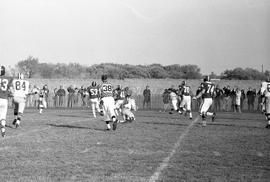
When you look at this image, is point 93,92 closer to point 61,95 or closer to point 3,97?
point 3,97

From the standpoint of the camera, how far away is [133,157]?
10000 millimetres

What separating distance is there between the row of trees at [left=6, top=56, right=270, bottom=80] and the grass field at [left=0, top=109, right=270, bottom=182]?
7007cm

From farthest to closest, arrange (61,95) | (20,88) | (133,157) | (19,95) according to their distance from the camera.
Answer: (61,95) < (20,88) < (19,95) < (133,157)

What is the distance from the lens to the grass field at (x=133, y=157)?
7.89 m

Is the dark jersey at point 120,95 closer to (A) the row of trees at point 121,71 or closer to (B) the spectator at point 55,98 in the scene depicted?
(B) the spectator at point 55,98

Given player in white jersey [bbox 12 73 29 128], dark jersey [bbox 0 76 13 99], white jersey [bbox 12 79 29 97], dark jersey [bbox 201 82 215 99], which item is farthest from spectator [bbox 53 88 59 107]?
dark jersey [bbox 0 76 13 99]

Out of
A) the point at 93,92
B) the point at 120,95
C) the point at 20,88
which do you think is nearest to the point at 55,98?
the point at 93,92

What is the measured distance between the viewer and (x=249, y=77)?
8931cm

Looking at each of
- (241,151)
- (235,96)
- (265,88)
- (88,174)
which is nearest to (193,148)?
(241,151)

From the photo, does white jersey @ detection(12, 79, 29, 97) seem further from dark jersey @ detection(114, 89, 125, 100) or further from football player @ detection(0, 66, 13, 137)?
dark jersey @ detection(114, 89, 125, 100)

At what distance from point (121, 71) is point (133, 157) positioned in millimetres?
85206

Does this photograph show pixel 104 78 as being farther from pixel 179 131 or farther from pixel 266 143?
pixel 266 143

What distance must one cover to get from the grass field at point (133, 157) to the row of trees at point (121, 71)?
7007 centimetres

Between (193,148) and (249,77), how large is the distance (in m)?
80.3
